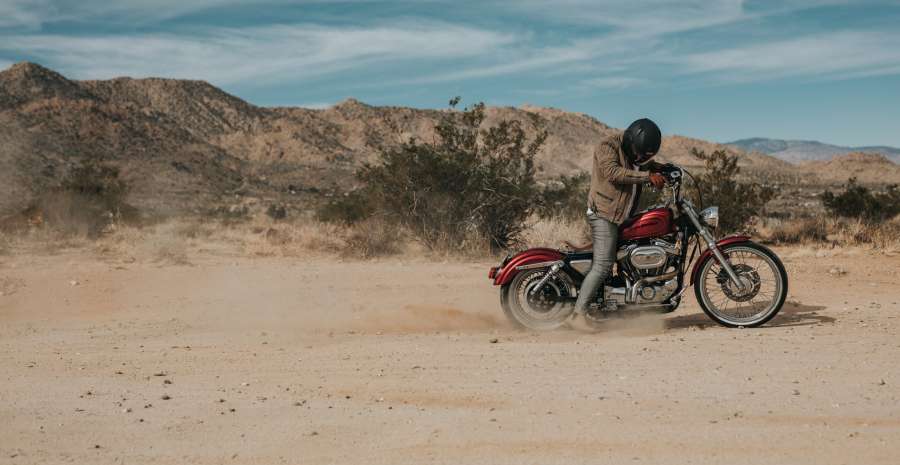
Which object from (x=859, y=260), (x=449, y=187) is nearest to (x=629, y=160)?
(x=859, y=260)

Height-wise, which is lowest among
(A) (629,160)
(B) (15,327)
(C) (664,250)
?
(B) (15,327)

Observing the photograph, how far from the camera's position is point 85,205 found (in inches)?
894

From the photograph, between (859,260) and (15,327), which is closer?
(15,327)

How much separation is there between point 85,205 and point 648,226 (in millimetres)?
17990

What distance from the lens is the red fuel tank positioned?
27.4ft

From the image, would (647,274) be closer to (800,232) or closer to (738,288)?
(738,288)

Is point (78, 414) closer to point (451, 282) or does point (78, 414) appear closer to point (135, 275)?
point (451, 282)

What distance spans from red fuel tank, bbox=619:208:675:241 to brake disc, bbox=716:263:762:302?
684 mm

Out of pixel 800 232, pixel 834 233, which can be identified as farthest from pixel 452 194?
pixel 834 233

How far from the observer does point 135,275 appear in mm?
14508

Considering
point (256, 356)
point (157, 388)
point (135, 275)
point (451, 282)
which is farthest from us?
point (135, 275)

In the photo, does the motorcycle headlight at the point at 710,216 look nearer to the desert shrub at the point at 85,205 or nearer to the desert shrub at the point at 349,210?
the desert shrub at the point at 349,210

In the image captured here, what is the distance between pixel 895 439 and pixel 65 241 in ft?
61.6

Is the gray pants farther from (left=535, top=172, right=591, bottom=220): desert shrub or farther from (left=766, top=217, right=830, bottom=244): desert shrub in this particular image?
(left=766, top=217, right=830, bottom=244): desert shrub
